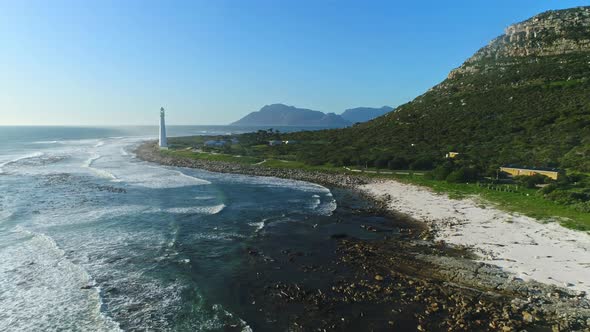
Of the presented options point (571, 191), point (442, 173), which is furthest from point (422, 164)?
point (571, 191)

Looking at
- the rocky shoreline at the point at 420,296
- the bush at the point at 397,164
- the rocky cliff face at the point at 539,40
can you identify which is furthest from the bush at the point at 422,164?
the rocky cliff face at the point at 539,40

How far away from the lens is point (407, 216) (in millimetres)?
27875

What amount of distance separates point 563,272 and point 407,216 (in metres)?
12.2

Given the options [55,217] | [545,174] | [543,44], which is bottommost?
[55,217]

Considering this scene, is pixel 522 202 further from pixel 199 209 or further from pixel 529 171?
pixel 199 209

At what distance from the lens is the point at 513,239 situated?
20844mm

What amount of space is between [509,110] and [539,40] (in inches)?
1566

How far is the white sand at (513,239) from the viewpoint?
16297mm

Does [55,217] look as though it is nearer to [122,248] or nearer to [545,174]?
[122,248]

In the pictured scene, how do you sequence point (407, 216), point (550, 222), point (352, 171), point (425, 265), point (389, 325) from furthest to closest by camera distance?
point (352, 171) → point (407, 216) → point (550, 222) → point (425, 265) → point (389, 325)

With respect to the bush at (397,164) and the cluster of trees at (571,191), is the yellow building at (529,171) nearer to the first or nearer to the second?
the cluster of trees at (571,191)

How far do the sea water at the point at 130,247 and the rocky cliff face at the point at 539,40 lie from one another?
85.5m

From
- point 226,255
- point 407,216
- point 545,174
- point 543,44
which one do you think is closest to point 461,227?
point 407,216

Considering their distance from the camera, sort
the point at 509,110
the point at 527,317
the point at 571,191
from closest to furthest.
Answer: the point at 527,317, the point at 571,191, the point at 509,110
